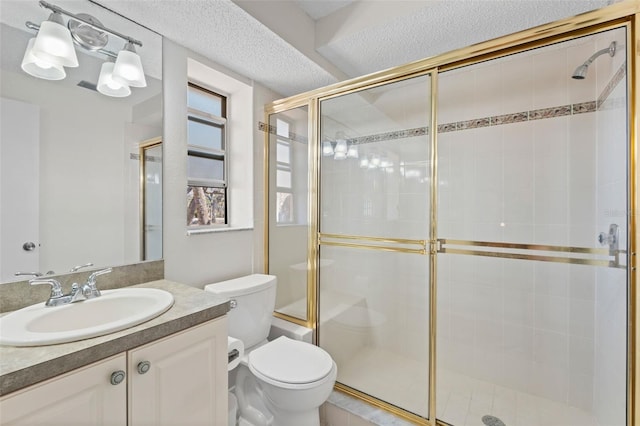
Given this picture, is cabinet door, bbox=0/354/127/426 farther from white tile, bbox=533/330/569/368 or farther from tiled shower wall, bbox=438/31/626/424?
white tile, bbox=533/330/569/368

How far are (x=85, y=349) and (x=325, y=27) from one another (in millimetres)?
2026

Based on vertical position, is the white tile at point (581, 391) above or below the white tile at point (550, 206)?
below

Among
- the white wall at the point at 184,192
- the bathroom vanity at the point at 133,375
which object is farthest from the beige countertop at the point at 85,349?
the white wall at the point at 184,192

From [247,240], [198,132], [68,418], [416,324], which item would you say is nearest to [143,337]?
[68,418]

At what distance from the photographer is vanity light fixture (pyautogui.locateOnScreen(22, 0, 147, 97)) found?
1.17m

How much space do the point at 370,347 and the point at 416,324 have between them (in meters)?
0.39

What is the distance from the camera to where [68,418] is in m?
0.77

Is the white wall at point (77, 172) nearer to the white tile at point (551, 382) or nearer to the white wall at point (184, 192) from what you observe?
the white wall at point (184, 192)

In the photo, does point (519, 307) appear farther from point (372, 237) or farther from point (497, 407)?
point (372, 237)

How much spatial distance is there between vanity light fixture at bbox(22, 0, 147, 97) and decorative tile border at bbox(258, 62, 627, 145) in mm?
931

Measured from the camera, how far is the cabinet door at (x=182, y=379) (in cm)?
91

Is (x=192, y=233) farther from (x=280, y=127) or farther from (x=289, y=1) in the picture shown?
(x=289, y=1)

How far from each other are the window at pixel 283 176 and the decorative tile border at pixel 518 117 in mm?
73

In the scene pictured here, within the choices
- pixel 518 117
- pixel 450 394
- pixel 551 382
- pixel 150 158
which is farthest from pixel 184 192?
pixel 551 382
